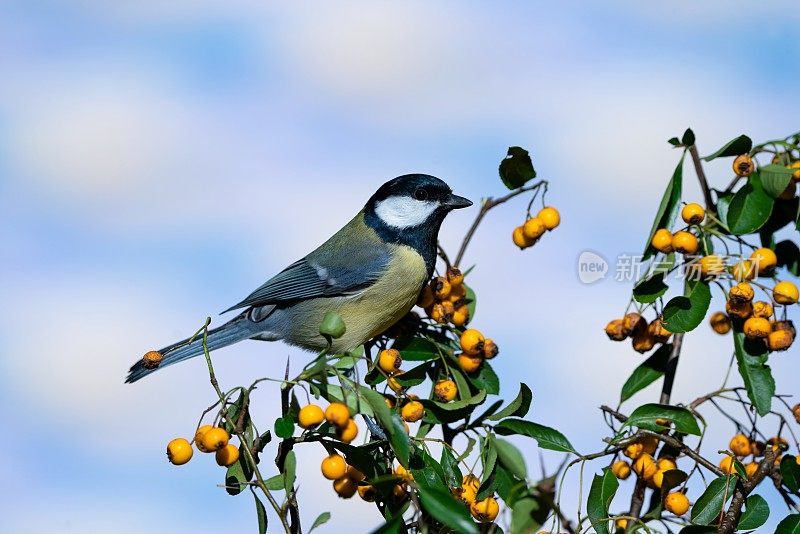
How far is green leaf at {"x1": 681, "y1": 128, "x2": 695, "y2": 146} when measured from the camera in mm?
2475

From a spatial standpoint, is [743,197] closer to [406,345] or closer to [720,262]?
[720,262]

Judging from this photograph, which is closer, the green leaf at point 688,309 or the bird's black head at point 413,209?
the green leaf at point 688,309

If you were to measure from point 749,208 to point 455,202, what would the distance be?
4.28 ft

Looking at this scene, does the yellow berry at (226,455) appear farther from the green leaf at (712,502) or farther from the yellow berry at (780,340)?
the yellow berry at (780,340)

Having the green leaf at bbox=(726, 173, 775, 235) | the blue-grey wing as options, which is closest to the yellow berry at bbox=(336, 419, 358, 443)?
the green leaf at bbox=(726, 173, 775, 235)

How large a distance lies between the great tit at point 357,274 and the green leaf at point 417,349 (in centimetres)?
70

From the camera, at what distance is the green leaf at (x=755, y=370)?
244 centimetres

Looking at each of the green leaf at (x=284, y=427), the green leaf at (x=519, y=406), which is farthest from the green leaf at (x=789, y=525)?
the green leaf at (x=284, y=427)

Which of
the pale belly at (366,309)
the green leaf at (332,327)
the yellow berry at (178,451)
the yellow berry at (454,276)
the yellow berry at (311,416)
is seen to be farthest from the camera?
the pale belly at (366,309)

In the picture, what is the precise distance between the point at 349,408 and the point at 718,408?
1112 mm

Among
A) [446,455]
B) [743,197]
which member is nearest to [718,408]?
[743,197]

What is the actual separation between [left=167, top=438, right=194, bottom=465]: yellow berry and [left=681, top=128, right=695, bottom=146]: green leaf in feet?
5.16

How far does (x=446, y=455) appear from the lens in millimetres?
2400

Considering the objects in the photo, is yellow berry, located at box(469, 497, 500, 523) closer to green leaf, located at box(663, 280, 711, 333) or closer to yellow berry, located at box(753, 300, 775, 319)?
green leaf, located at box(663, 280, 711, 333)
